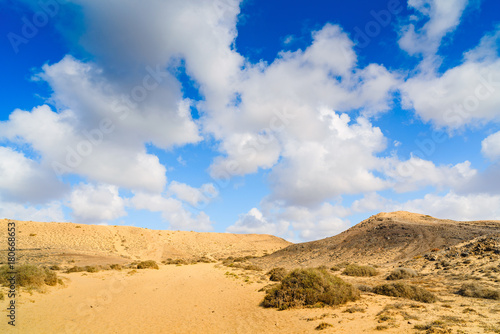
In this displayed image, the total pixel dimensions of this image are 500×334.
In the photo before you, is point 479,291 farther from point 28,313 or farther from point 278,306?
point 28,313

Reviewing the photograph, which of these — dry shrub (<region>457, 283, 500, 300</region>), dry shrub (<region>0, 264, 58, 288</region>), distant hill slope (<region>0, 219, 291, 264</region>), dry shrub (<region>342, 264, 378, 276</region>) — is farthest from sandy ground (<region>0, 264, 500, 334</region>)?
distant hill slope (<region>0, 219, 291, 264</region>)

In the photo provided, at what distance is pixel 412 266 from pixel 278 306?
56.7 ft

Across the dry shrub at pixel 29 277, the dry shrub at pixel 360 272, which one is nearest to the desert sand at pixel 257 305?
the dry shrub at pixel 29 277

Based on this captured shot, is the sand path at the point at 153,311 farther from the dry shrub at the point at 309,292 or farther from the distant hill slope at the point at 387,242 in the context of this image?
the distant hill slope at the point at 387,242

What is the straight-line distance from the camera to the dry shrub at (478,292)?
1244 centimetres

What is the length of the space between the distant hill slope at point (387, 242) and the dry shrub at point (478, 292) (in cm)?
1653

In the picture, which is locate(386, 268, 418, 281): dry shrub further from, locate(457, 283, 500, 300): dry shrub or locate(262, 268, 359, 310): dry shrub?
locate(262, 268, 359, 310): dry shrub

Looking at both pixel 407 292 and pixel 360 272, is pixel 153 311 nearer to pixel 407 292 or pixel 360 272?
pixel 407 292

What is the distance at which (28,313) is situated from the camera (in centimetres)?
1298

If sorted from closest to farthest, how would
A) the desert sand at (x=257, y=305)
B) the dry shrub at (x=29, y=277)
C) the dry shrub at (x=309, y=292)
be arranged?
the desert sand at (x=257, y=305), the dry shrub at (x=309, y=292), the dry shrub at (x=29, y=277)

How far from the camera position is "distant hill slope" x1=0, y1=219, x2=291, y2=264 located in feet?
142

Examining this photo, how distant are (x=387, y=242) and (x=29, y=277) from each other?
37856 millimetres

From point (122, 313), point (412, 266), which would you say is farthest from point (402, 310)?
point (412, 266)

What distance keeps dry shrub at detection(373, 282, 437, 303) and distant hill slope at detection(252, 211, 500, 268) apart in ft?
56.6
